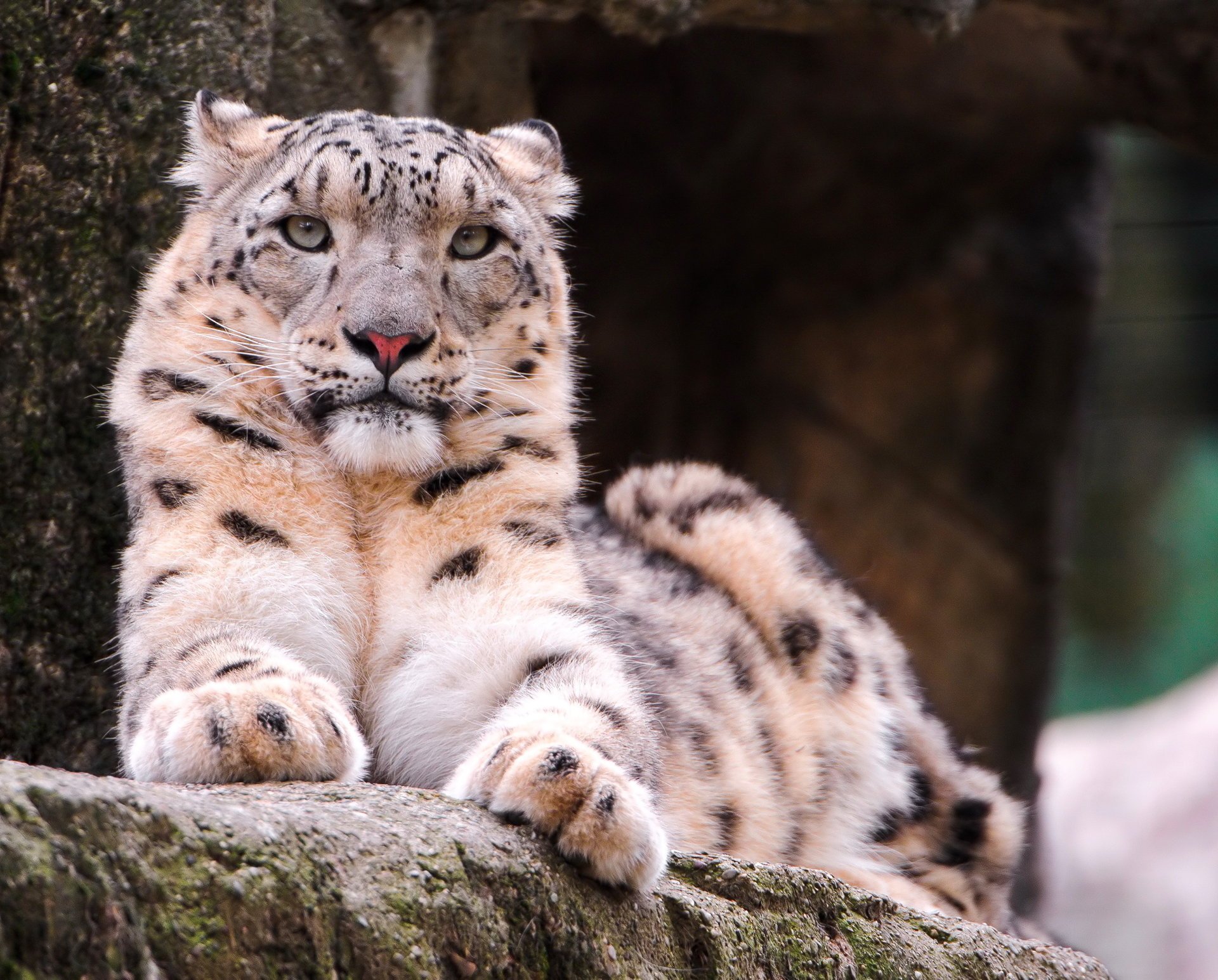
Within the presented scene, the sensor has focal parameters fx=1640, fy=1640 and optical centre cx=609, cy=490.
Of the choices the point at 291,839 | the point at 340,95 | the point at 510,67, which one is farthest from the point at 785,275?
the point at 291,839

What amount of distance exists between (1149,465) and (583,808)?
40.8 ft

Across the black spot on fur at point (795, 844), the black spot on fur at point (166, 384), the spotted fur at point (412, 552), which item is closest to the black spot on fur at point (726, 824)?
the spotted fur at point (412, 552)

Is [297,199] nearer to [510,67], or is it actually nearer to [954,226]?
[510,67]

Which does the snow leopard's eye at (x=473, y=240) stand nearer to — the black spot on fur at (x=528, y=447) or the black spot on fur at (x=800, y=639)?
the black spot on fur at (x=528, y=447)

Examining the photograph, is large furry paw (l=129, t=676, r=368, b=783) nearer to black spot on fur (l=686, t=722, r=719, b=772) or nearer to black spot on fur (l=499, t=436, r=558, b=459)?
black spot on fur (l=499, t=436, r=558, b=459)

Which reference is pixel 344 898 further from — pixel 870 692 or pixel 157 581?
pixel 870 692

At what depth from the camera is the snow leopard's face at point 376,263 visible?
2879 millimetres

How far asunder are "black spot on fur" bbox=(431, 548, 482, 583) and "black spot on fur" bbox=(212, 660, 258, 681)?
16.0 inches

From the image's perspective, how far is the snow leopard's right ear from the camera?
3307mm

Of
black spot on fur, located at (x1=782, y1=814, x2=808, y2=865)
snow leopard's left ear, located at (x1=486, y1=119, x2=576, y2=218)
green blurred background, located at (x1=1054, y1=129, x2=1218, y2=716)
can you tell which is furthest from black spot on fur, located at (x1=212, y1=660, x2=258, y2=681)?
green blurred background, located at (x1=1054, y1=129, x2=1218, y2=716)

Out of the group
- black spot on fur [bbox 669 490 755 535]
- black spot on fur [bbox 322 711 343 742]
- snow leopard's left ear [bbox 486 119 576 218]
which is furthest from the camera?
black spot on fur [bbox 669 490 755 535]

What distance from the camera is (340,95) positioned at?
4.20 metres

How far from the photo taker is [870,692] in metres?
3.83

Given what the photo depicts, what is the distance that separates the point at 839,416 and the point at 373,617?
5.07m
